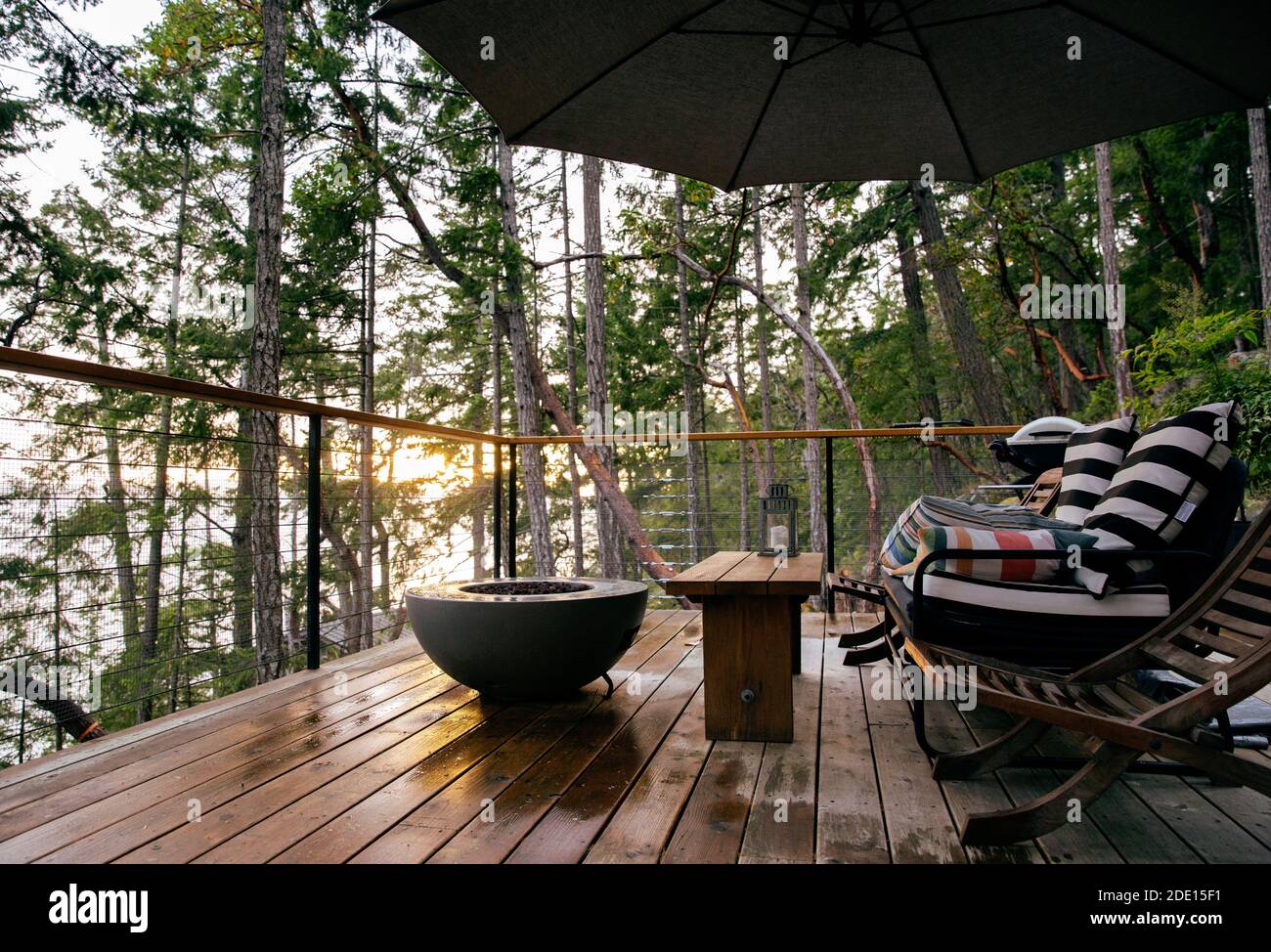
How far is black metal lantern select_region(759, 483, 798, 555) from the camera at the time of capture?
2.95 m

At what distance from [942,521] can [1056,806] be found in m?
0.85

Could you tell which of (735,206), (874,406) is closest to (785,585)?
(735,206)

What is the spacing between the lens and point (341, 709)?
259 centimetres

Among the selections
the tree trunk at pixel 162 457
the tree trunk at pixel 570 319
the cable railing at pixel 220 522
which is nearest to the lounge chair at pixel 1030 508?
the cable railing at pixel 220 522

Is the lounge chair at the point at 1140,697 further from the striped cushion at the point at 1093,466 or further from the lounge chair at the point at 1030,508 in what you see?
the lounge chair at the point at 1030,508

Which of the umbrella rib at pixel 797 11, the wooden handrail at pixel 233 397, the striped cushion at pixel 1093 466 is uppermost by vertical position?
the umbrella rib at pixel 797 11

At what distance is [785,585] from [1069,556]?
0.71 m

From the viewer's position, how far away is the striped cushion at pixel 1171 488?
193cm

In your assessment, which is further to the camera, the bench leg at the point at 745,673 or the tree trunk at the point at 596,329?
the tree trunk at the point at 596,329

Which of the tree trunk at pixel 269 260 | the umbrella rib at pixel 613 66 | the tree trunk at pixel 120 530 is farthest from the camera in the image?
the tree trunk at pixel 120 530

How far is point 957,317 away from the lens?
9344 millimetres

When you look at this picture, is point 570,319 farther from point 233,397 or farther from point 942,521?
point 942,521

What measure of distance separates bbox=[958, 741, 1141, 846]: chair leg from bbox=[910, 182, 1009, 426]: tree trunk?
8146 mm

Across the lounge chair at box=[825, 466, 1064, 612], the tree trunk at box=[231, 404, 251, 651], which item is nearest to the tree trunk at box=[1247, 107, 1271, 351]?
the lounge chair at box=[825, 466, 1064, 612]
